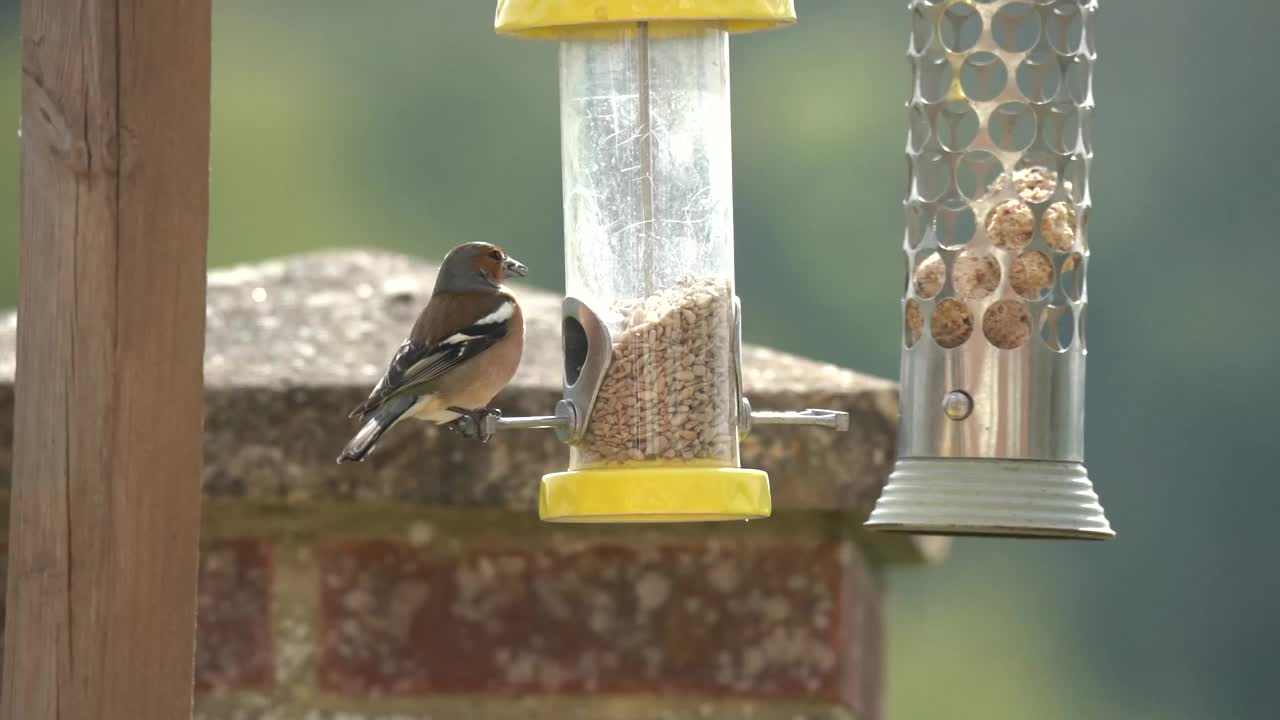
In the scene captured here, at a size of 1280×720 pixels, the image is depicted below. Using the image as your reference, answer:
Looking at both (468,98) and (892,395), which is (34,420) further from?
(468,98)

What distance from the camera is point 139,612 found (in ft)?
11.3

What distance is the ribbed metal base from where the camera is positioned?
4.49 m

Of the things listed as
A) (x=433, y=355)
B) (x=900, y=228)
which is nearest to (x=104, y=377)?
(x=433, y=355)

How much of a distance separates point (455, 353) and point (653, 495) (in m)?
0.92

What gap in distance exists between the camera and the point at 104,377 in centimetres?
345

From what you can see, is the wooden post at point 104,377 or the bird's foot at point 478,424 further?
the bird's foot at point 478,424

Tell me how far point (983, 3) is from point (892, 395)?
82 centimetres

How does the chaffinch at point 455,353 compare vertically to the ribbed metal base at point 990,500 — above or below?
above

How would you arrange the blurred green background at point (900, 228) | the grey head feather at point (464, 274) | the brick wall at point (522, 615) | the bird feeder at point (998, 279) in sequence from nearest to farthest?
the bird feeder at point (998, 279), the brick wall at point (522, 615), the grey head feather at point (464, 274), the blurred green background at point (900, 228)

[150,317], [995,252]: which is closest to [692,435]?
[995,252]

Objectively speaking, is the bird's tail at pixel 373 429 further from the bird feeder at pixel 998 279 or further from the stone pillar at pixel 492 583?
the bird feeder at pixel 998 279

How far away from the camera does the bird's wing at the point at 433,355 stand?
4.79m

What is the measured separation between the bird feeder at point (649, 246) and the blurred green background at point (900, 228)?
18.6 m

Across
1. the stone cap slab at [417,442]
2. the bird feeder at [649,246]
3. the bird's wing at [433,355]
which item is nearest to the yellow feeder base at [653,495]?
the bird feeder at [649,246]
